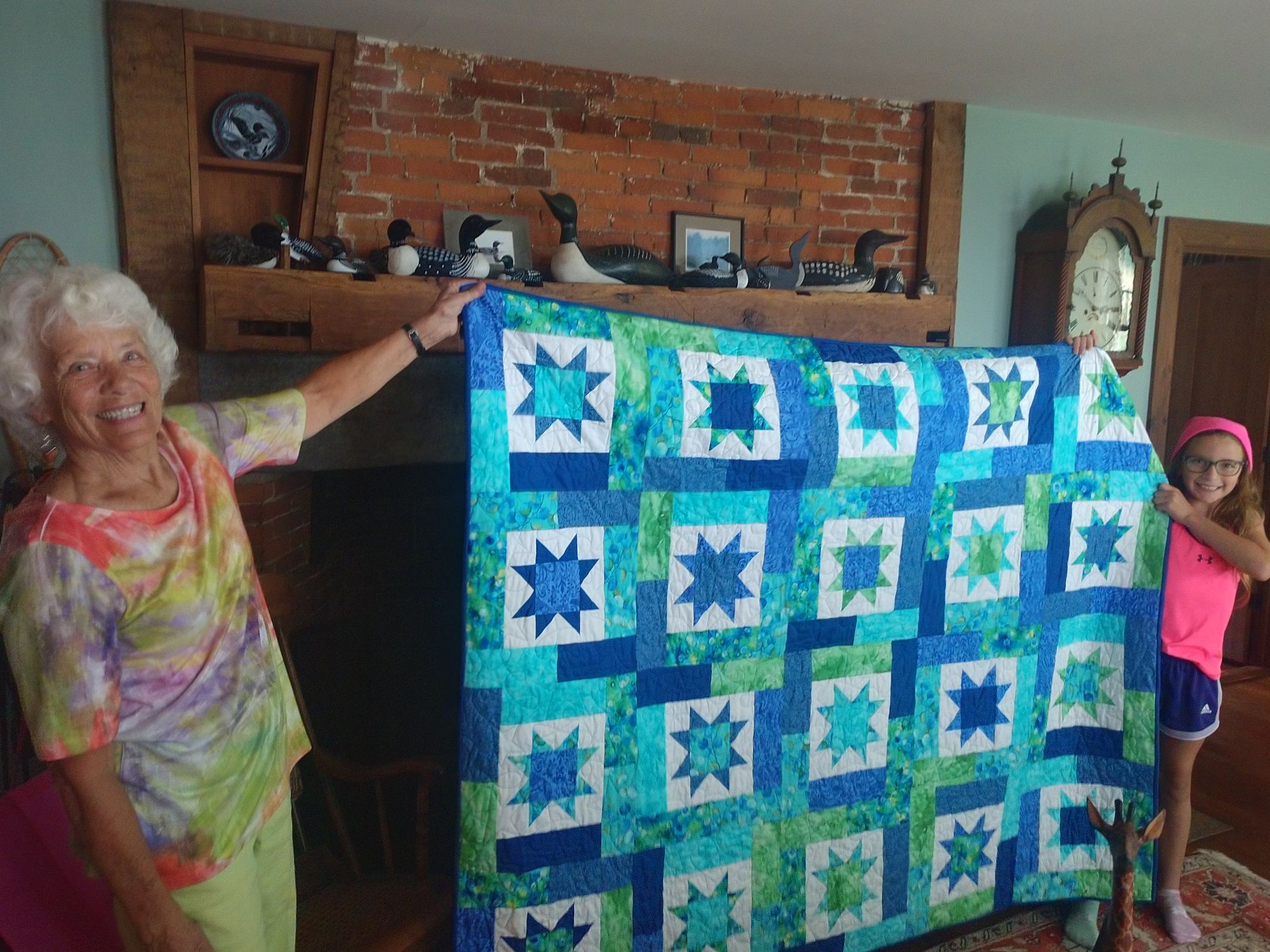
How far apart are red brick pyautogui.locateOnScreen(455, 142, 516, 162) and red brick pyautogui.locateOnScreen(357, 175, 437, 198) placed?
12cm

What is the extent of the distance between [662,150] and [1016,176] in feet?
4.69

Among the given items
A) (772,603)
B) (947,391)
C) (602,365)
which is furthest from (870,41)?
(772,603)

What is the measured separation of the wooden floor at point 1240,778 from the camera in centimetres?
265

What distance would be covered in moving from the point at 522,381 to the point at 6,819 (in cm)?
105

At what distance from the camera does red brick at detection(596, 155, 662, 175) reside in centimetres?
275

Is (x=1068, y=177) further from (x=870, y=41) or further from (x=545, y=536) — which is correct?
(x=545, y=536)

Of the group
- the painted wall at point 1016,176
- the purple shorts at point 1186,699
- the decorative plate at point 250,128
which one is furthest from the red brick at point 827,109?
the purple shorts at point 1186,699

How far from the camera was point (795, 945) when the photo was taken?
6.30ft

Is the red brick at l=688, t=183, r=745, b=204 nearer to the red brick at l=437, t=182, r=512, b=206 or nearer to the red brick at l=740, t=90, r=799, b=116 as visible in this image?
the red brick at l=740, t=90, r=799, b=116

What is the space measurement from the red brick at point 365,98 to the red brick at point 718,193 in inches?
38.2

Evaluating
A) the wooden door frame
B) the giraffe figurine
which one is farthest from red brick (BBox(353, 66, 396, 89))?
the wooden door frame

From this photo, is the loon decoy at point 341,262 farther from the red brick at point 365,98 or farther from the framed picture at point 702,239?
the framed picture at point 702,239

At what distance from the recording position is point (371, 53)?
2.44 meters

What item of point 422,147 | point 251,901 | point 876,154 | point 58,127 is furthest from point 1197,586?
point 58,127
